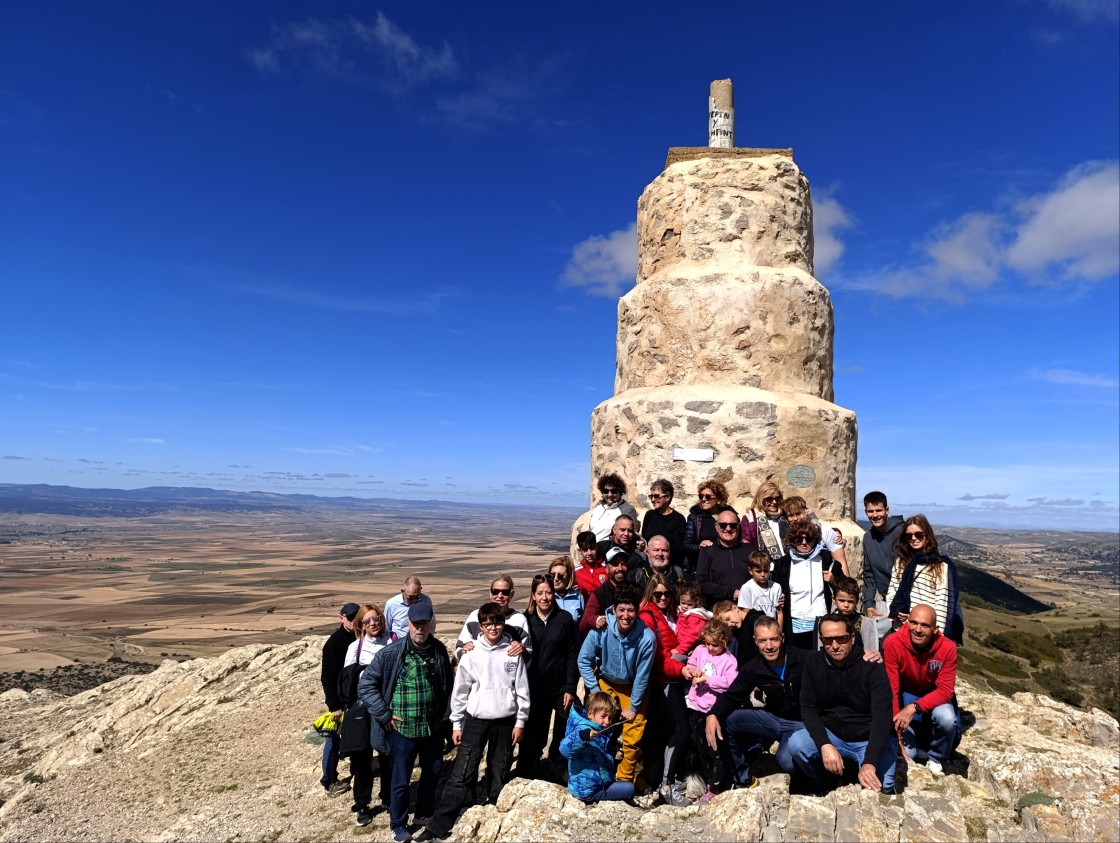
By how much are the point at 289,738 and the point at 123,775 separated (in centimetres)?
177

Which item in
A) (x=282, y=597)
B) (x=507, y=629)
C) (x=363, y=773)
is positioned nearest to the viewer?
(x=507, y=629)

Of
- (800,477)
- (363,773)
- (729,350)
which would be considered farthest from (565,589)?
(729,350)

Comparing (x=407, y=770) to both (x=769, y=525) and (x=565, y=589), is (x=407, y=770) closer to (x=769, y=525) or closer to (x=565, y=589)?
(x=565, y=589)

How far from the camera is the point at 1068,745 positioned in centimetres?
465

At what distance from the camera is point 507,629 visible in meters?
4.27

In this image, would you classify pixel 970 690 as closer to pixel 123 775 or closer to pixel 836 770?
pixel 836 770

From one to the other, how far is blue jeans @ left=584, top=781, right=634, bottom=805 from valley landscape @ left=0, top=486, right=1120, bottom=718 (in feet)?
27.5

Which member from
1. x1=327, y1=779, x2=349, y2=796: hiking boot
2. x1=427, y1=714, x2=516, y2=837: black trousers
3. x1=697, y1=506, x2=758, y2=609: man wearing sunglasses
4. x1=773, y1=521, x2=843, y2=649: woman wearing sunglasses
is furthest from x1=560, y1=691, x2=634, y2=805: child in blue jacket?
x1=327, y1=779, x2=349, y2=796: hiking boot

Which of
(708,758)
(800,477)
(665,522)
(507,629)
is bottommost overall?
(708,758)

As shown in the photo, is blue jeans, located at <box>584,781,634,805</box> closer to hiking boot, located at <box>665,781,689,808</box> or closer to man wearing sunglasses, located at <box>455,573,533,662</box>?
hiking boot, located at <box>665,781,689,808</box>

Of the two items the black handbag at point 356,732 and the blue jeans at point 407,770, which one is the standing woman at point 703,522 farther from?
the black handbag at point 356,732

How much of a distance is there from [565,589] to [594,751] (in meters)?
1.16

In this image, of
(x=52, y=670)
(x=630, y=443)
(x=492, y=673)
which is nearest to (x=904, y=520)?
(x=630, y=443)

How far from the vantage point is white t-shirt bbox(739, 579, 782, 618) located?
4496 mm
